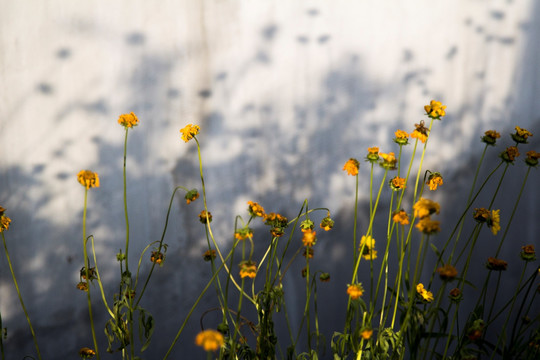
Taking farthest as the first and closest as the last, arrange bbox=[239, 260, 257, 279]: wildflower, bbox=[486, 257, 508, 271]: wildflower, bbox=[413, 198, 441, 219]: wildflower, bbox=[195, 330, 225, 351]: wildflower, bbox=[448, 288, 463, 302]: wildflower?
bbox=[448, 288, 463, 302]: wildflower, bbox=[486, 257, 508, 271]: wildflower, bbox=[239, 260, 257, 279]: wildflower, bbox=[413, 198, 441, 219]: wildflower, bbox=[195, 330, 225, 351]: wildflower

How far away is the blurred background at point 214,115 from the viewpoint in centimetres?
140

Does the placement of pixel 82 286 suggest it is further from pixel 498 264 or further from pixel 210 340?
pixel 498 264

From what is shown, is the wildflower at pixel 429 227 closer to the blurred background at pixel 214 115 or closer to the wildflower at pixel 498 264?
the wildflower at pixel 498 264

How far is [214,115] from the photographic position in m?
1.58

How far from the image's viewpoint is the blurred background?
140 centimetres

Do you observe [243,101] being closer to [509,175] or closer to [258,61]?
[258,61]

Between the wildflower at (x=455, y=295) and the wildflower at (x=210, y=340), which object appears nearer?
the wildflower at (x=210, y=340)

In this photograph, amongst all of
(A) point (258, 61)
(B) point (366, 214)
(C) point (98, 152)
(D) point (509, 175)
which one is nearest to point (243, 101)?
(A) point (258, 61)

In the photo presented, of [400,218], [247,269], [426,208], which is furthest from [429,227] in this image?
[247,269]

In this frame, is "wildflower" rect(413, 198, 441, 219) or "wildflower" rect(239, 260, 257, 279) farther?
"wildflower" rect(239, 260, 257, 279)

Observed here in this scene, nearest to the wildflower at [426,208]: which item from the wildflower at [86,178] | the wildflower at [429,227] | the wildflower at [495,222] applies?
the wildflower at [429,227]

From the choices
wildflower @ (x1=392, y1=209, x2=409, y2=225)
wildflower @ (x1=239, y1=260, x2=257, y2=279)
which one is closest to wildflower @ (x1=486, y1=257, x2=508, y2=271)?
wildflower @ (x1=392, y1=209, x2=409, y2=225)

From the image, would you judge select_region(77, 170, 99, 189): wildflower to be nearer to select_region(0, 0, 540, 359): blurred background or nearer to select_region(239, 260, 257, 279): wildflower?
select_region(239, 260, 257, 279): wildflower

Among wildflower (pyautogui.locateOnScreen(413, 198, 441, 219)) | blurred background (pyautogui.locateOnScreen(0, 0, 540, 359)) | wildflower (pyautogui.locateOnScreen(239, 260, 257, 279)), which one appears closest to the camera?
wildflower (pyautogui.locateOnScreen(413, 198, 441, 219))
